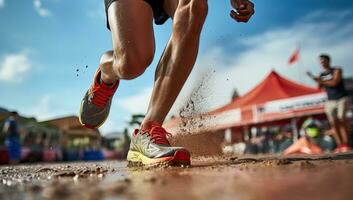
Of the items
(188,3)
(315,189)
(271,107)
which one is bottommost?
(315,189)

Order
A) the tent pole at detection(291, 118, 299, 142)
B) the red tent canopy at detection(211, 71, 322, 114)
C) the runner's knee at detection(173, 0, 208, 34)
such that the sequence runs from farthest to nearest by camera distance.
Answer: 1. the tent pole at detection(291, 118, 299, 142)
2. the red tent canopy at detection(211, 71, 322, 114)
3. the runner's knee at detection(173, 0, 208, 34)

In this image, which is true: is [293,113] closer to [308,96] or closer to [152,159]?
[308,96]

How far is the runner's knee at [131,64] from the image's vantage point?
214 centimetres

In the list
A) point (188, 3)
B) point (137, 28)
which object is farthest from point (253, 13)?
point (137, 28)

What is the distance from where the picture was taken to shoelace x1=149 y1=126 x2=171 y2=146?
200cm

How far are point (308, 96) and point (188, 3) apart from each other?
9.47 metres

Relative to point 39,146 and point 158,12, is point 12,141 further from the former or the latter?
point 158,12

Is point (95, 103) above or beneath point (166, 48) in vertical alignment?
beneath

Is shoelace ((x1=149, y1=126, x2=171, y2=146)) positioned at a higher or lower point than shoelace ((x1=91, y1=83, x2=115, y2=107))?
lower

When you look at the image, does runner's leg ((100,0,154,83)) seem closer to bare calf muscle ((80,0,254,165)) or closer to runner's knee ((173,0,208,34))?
bare calf muscle ((80,0,254,165))

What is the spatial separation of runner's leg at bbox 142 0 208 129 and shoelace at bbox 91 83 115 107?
591mm

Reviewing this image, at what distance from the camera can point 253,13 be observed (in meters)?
2.38

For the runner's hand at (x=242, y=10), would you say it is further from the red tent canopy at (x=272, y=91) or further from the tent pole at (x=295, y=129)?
the tent pole at (x=295, y=129)

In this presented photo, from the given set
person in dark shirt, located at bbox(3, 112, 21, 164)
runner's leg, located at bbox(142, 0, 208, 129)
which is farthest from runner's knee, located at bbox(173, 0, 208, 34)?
person in dark shirt, located at bbox(3, 112, 21, 164)
